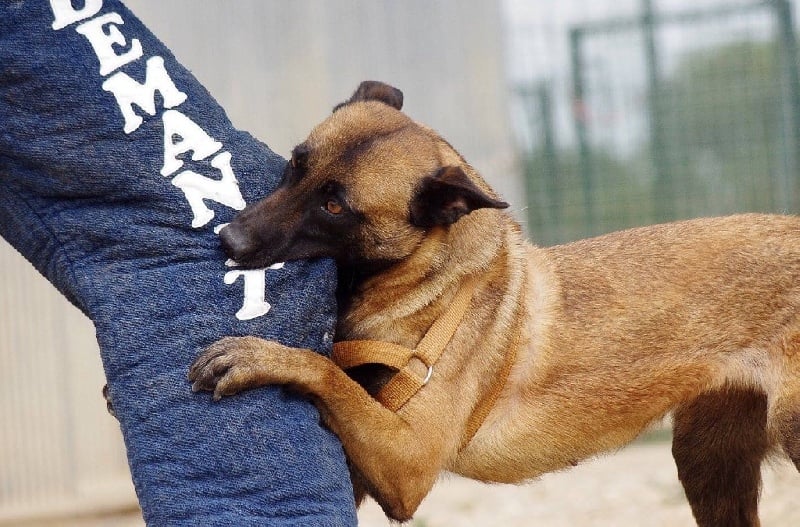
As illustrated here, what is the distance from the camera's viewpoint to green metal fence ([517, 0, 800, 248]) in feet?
25.7

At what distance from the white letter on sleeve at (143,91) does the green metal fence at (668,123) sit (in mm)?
5193

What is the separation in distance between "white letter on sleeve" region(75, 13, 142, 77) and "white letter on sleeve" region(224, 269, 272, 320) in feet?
2.09

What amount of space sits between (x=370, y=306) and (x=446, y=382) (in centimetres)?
35

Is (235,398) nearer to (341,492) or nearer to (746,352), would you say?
(341,492)

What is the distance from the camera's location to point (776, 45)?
311 inches

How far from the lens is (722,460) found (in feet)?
14.3

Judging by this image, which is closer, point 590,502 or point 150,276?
point 150,276

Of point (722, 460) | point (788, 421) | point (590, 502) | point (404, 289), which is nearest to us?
point (404, 289)

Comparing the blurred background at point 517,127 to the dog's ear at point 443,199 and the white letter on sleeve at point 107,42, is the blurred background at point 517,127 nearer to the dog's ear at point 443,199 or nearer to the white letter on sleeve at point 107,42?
the dog's ear at point 443,199

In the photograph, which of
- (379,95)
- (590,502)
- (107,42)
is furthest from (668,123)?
(107,42)

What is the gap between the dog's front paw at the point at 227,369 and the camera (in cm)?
264

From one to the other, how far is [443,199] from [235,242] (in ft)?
2.53

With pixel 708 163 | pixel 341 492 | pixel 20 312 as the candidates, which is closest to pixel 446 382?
pixel 341 492

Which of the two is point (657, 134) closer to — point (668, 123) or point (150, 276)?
point (668, 123)
